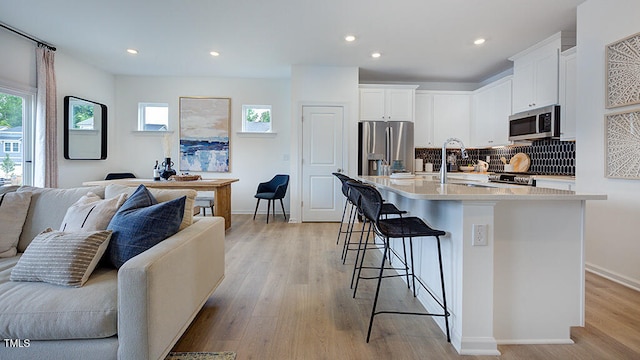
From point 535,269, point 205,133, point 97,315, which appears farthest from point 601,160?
point 205,133

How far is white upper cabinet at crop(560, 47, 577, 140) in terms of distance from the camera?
11.3 ft

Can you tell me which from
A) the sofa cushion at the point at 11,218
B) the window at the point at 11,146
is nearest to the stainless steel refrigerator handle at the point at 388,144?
the sofa cushion at the point at 11,218

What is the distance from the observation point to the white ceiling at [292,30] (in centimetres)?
311

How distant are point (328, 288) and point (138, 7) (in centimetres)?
343

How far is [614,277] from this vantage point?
2.65 m

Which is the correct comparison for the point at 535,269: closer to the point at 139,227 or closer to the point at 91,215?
the point at 139,227

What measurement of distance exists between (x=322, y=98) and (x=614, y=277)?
4.10 meters

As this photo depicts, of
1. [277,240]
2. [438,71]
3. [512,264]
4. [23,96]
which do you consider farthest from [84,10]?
[438,71]

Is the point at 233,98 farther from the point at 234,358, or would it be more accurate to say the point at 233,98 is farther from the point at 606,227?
the point at 606,227

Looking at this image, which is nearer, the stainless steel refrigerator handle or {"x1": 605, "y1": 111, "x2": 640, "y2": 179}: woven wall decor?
{"x1": 605, "y1": 111, "x2": 640, "y2": 179}: woven wall decor

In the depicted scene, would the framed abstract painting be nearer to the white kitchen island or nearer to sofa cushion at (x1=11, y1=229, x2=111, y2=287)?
sofa cushion at (x1=11, y1=229, x2=111, y2=287)

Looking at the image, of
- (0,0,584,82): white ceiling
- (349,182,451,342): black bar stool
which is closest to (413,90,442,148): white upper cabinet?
(0,0,584,82): white ceiling

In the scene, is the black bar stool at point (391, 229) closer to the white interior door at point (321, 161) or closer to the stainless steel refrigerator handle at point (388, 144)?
the white interior door at point (321, 161)

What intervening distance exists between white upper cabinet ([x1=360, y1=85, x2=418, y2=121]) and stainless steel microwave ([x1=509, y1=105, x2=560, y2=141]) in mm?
1559
